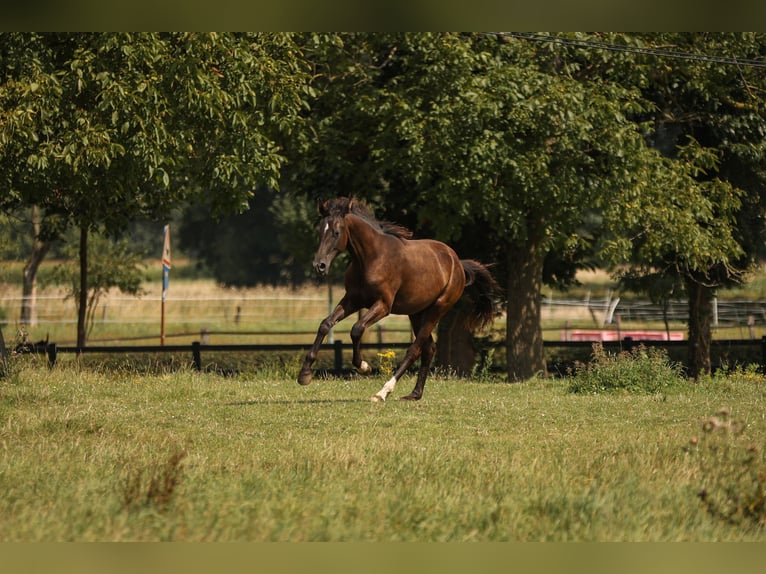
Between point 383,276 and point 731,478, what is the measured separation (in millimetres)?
6708

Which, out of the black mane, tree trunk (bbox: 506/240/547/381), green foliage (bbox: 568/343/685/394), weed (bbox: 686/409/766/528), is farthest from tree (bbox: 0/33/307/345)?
weed (bbox: 686/409/766/528)

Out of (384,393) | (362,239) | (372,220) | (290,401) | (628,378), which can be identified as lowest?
(290,401)

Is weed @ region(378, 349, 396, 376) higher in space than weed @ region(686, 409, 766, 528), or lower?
higher

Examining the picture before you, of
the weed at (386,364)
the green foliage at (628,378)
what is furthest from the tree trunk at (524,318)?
the green foliage at (628,378)

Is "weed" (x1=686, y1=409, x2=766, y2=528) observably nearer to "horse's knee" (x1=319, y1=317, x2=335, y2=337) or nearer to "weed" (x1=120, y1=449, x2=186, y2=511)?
"weed" (x1=120, y1=449, x2=186, y2=511)

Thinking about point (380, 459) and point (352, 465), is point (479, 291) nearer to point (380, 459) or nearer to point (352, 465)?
point (380, 459)

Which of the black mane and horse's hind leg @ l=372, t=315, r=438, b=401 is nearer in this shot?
the black mane

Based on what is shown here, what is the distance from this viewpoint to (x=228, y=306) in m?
66.2

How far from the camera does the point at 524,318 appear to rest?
25.4 m

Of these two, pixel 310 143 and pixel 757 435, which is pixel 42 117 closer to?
pixel 310 143

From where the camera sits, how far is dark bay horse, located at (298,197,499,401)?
567 inches

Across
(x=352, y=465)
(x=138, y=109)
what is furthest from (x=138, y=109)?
(x=352, y=465)

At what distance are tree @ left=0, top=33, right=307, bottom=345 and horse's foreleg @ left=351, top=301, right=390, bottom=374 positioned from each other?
193 inches

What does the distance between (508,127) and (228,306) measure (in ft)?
149
